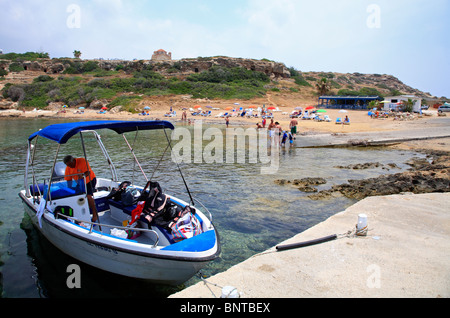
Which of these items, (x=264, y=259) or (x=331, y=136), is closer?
(x=264, y=259)

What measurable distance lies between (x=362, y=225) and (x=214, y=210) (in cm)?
485

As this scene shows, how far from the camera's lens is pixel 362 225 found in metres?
6.24

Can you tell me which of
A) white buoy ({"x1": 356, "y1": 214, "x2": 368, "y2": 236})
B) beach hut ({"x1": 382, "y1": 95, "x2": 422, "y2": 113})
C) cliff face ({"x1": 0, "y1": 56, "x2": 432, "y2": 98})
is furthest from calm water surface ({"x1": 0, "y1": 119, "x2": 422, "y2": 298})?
cliff face ({"x1": 0, "y1": 56, "x2": 432, "y2": 98})

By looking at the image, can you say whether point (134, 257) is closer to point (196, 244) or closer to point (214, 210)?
point (196, 244)

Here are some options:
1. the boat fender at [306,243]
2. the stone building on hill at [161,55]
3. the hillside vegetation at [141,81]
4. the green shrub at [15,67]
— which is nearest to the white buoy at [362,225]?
the boat fender at [306,243]

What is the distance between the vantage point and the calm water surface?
595cm

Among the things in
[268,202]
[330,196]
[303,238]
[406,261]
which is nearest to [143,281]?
[303,238]

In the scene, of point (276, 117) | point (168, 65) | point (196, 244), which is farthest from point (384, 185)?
point (168, 65)

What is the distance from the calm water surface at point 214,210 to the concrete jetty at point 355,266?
58.4 inches

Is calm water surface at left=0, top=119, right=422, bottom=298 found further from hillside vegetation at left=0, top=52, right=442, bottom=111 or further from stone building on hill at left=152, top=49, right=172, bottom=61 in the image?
stone building on hill at left=152, top=49, right=172, bottom=61

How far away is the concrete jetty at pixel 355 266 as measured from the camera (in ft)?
14.6

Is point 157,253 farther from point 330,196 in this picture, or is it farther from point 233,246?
point 330,196
